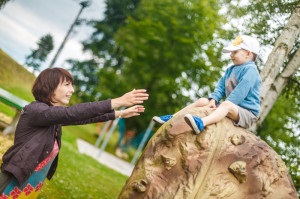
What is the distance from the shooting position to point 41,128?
109 inches

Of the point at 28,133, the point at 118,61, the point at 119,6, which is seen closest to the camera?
the point at 28,133

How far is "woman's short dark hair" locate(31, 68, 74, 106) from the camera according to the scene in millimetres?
2863

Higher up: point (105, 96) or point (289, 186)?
point (105, 96)

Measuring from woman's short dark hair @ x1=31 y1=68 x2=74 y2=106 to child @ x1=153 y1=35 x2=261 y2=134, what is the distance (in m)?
1.36

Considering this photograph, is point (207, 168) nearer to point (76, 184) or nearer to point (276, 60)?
point (276, 60)

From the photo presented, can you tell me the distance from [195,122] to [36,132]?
4.68 ft

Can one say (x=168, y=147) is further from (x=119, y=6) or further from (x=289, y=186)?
(x=119, y=6)

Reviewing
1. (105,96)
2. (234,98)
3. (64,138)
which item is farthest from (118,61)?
(234,98)

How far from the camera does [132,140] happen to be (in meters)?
17.8

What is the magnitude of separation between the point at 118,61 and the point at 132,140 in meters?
4.35

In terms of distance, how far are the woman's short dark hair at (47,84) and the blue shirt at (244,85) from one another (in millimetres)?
1795

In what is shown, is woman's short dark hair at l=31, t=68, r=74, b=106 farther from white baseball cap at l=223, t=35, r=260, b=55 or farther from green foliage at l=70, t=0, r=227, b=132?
green foliage at l=70, t=0, r=227, b=132

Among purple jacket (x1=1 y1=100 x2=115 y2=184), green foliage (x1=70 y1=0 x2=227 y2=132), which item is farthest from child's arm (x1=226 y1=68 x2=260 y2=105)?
green foliage (x1=70 y1=0 x2=227 y2=132)

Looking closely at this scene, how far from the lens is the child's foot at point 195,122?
3256 millimetres
